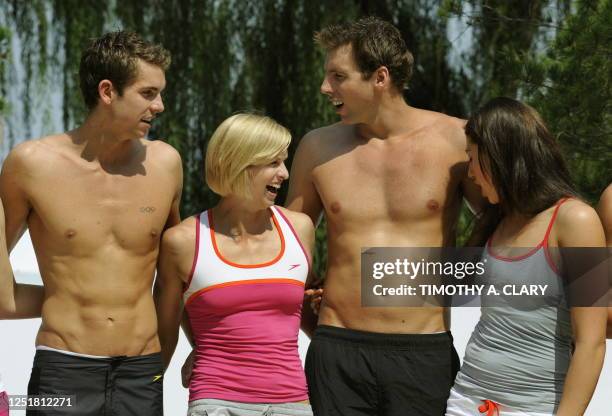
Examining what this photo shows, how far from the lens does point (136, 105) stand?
302 centimetres

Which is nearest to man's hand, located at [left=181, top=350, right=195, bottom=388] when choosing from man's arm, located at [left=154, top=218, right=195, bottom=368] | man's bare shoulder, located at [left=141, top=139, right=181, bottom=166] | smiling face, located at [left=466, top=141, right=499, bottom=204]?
man's arm, located at [left=154, top=218, right=195, bottom=368]

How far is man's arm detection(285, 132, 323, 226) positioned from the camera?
3342mm

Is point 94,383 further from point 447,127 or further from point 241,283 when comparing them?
point 447,127

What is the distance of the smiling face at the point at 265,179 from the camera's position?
2916 millimetres

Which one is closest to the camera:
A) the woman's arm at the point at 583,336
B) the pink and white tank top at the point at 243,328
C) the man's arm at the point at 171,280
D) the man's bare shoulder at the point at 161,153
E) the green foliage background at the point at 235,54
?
the woman's arm at the point at 583,336

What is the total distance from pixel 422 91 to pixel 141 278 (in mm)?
5468

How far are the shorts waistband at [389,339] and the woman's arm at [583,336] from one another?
0.57m

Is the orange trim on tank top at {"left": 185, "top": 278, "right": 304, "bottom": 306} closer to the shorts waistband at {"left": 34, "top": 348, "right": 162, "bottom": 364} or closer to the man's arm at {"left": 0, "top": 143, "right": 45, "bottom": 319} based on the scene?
the shorts waistband at {"left": 34, "top": 348, "right": 162, "bottom": 364}

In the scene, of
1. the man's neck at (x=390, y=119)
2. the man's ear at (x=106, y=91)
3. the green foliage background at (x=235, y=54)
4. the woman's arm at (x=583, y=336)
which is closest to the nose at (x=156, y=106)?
the man's ear at (x=106, y=91)

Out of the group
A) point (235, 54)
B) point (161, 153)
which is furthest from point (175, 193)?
point (235, 54)

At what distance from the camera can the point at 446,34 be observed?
27.1ft

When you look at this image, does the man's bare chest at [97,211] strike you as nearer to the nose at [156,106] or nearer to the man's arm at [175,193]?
the man's arm at [175,193]

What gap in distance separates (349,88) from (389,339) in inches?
29.7

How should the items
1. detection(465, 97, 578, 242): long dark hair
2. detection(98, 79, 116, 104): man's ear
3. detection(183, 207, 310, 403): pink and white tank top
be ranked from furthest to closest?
detection(98, 79, 116, 104): man's ear, detection(183, 207, 310, 403): pink and white tank top, detection(465, 97, 578, 242): long dark hair
